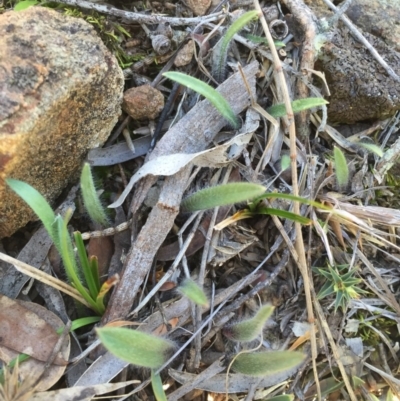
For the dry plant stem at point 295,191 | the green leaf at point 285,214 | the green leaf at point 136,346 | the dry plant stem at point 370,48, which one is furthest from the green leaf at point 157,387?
the dry plant stem at point 370,48

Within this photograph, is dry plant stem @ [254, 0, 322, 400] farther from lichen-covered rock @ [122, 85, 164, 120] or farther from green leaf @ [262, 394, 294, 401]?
lichen-covered rock @ [122, 85, 164, 120]

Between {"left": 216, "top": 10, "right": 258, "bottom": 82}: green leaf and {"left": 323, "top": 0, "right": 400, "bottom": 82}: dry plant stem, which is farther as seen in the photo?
{"left": 323, "top": 0, "right": 400, "bottom": 82}: dry plant stem

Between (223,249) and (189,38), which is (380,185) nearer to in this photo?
(223,249)

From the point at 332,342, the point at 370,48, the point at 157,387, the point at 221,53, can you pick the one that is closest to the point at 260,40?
the point at 221,53

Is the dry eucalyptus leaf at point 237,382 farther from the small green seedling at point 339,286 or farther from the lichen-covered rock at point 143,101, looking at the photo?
the lichen-covered rock at point 143,101

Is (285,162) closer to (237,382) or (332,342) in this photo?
(332,342)

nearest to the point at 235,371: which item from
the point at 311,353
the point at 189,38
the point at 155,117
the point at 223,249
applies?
the point at 311,353

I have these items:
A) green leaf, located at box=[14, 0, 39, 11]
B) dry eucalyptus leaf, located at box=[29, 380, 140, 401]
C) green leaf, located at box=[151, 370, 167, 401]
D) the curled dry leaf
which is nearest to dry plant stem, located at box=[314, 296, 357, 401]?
green leaf, located at box=[151, 370, 167, 401]
